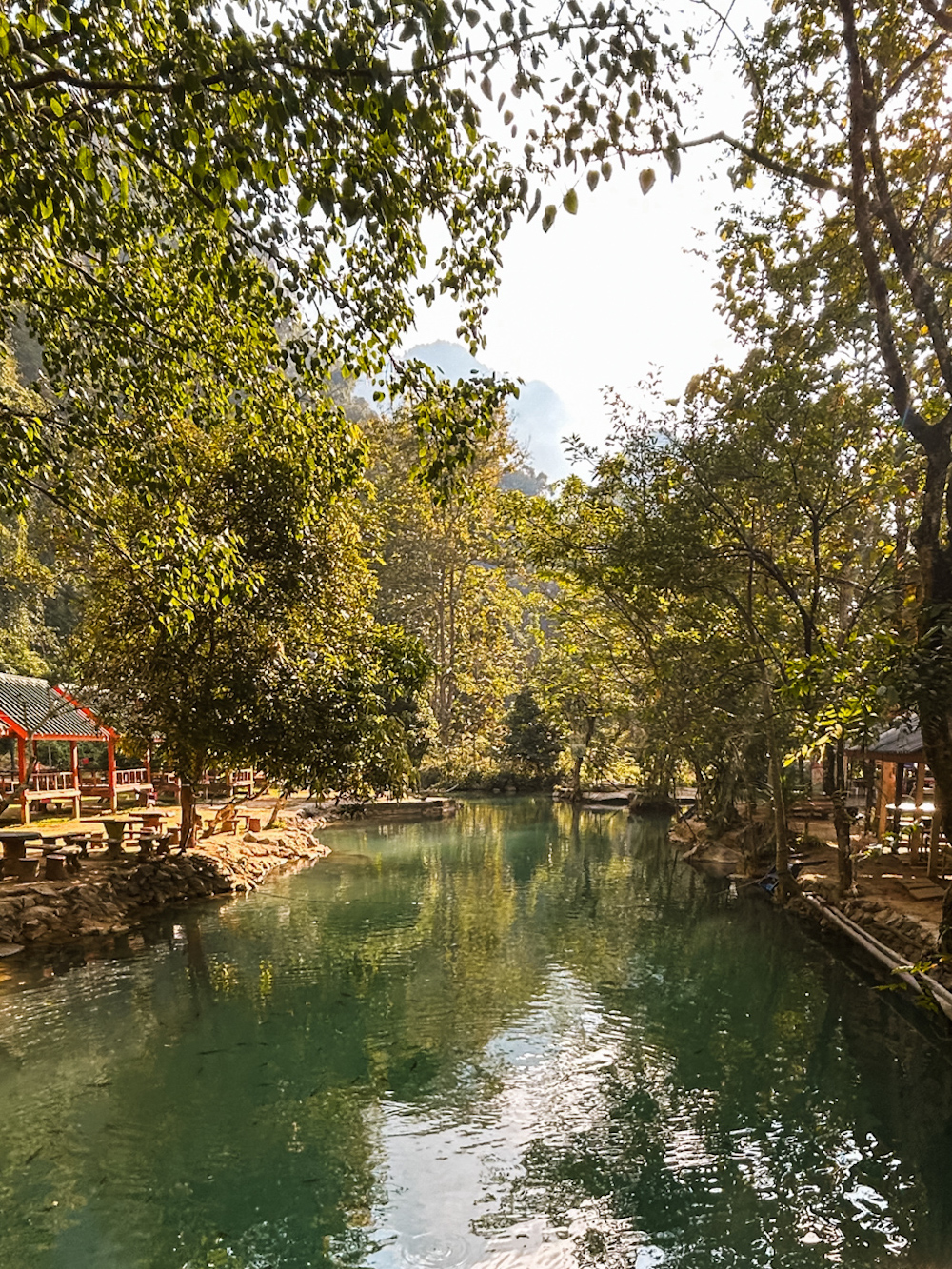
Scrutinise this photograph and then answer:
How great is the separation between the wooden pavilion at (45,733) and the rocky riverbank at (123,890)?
311cm

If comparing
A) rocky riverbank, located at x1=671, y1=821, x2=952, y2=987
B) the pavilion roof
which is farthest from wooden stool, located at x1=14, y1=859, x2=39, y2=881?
the pavilion roof

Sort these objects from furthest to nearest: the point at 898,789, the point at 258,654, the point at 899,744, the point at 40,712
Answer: the point at 40,712 → the point at 898,789 → the point at 899,744 → the point at 258,654

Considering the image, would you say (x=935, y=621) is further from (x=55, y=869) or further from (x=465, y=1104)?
(x=55, y=869)

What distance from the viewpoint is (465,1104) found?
681cm

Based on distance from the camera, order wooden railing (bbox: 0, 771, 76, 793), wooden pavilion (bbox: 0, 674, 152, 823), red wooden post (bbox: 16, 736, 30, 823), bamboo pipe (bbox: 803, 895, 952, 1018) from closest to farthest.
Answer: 1. bamboo pipe (bbox: 803, 895, 952, 1018)
2. red wooden post (bbox: 16, 736, 30, 823)
3. wooden pavilion (bbox: 0, 674, 152, 823)
4. wooden railing (bbox: 0, 771, 76, 793)

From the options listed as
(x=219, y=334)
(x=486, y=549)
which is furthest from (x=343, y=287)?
(x=486, y=549)

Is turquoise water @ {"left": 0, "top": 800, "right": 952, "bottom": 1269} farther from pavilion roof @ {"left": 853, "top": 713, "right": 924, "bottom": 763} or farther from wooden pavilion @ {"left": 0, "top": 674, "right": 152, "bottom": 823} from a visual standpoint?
wooden pavilion @ {"left": 0, "top": 674, "right": 152, "bottom": 823}

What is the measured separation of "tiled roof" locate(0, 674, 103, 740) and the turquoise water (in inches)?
232

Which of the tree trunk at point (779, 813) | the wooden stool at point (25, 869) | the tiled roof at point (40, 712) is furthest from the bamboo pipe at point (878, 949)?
the tiled roof at point (40, 712)

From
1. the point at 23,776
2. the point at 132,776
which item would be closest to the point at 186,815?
the point at 23,776

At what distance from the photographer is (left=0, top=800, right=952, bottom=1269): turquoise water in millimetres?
5082

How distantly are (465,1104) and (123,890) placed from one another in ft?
25.4

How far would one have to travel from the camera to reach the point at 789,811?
19.0 metres

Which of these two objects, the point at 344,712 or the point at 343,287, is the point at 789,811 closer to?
the point at 344,712
